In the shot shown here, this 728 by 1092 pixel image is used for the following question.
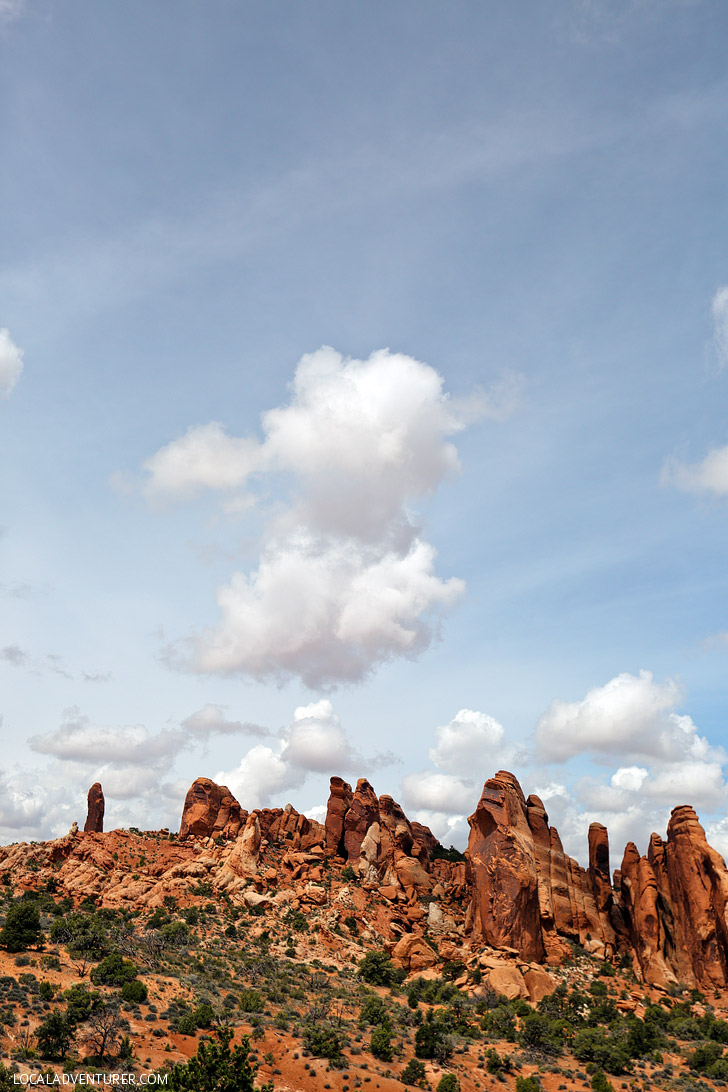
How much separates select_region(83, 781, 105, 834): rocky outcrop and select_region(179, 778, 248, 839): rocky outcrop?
43.7ft

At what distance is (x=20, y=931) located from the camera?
55.2 metres

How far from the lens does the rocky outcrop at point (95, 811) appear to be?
332 ft

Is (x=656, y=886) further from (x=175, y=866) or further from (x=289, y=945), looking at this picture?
(x=175, y=866)

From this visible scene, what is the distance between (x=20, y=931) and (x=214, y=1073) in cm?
2678

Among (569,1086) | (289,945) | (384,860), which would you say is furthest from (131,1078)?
(384,860)

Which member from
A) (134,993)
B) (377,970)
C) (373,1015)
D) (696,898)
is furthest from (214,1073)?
(696,898)

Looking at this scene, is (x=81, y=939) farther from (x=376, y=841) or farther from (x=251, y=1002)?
(x=376, y=841)

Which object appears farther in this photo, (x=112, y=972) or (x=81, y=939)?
(x=81, y=939)

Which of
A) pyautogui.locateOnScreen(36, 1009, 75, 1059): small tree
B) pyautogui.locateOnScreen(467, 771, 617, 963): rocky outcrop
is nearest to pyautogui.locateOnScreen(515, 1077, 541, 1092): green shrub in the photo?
pyautogui.locateOnScreen(467, 771, 617, 963): rocky outcrop

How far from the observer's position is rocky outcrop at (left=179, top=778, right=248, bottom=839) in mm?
96500

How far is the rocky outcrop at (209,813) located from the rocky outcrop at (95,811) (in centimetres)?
1332

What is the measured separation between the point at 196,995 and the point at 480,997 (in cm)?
2900

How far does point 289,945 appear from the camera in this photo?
74125mm

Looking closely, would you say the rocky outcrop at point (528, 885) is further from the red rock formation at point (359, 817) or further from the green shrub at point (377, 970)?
the red rock formation at point (359, 817)
